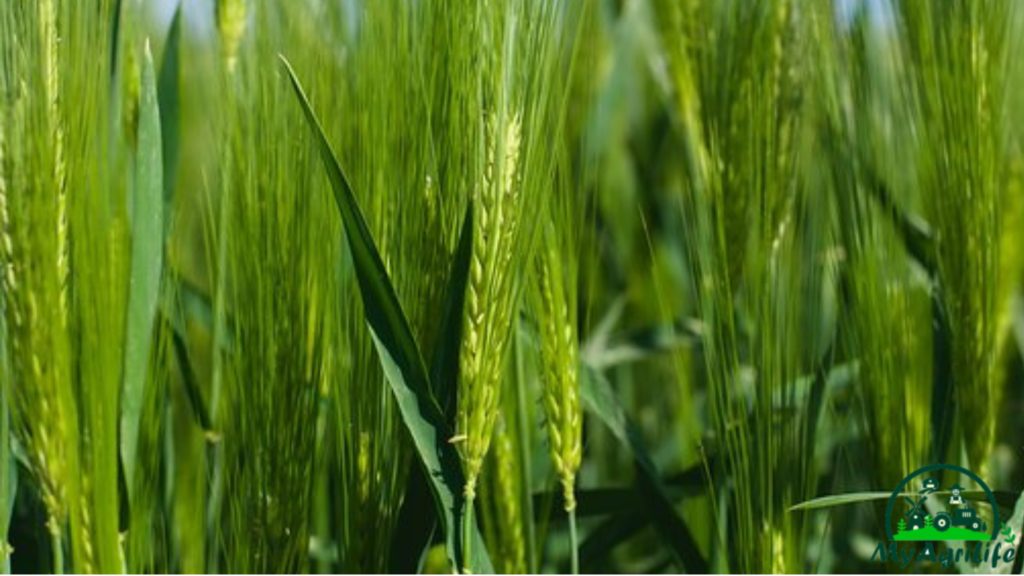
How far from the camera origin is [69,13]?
0.92 meters

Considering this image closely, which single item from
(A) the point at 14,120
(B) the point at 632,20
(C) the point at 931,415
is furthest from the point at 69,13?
(B) the point at 632,20

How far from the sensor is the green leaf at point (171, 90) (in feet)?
4.09

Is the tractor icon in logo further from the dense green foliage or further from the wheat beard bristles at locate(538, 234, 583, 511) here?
the wheat beard bristles at locate(538, 234, 583, 511)

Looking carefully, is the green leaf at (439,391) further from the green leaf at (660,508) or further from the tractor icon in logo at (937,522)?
the tractor icon in logo at (937,522)

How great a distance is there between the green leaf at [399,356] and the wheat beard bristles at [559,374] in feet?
0.31

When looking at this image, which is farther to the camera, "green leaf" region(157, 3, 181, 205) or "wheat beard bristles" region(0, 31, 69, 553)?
"green leaf" region(157, 3, 181, 205)

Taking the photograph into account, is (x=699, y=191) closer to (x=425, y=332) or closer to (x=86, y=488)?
(x=425, y=332)

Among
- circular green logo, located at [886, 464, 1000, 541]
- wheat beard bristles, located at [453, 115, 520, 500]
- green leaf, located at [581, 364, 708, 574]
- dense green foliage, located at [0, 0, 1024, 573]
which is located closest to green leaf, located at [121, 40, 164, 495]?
dense green foliage, located at [0, 0, 1024, 573]

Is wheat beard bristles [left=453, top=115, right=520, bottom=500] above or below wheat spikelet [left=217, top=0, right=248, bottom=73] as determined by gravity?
below

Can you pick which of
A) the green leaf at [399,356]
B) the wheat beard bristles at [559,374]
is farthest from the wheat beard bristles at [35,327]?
the wheat beard bristles at [559,374]

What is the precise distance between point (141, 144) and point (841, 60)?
1.85ft

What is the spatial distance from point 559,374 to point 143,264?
299 millimetres

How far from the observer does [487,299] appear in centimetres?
90

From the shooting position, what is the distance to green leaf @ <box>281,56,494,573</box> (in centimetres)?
90
